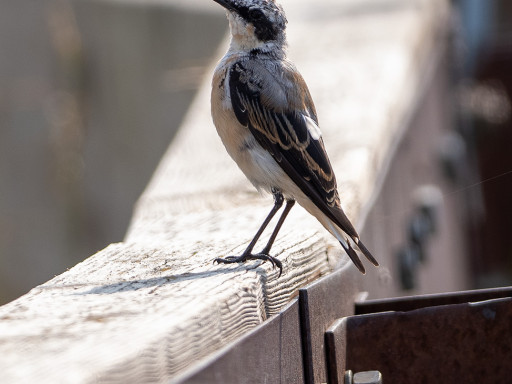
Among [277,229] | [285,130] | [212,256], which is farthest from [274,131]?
[212,256]

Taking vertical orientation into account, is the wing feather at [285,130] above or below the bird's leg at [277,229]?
above

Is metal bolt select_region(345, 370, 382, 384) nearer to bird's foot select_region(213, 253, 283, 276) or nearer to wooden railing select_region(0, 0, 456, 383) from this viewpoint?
wooden railing select_region(0, 0, 456, 383)

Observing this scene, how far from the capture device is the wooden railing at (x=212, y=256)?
71.7 inches

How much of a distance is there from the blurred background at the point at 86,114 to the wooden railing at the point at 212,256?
133 cm

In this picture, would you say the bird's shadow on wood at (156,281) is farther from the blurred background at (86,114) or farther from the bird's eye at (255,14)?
the blurred background at (86,114)

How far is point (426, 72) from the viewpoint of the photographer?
22.6 feet

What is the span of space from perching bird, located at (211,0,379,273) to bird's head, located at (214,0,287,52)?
0.08 meters

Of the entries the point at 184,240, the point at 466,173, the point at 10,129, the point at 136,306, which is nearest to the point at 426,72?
the point at 466,173

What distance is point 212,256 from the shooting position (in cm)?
304

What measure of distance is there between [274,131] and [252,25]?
2.29 feet

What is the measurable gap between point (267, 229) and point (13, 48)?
5.07m

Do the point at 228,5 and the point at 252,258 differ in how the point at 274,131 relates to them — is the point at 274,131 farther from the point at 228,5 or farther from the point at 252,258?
the point at 252,258

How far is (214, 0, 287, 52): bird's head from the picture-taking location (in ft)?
14.0

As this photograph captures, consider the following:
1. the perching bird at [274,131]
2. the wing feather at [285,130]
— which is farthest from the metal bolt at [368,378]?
the wing feather at [285,130]
